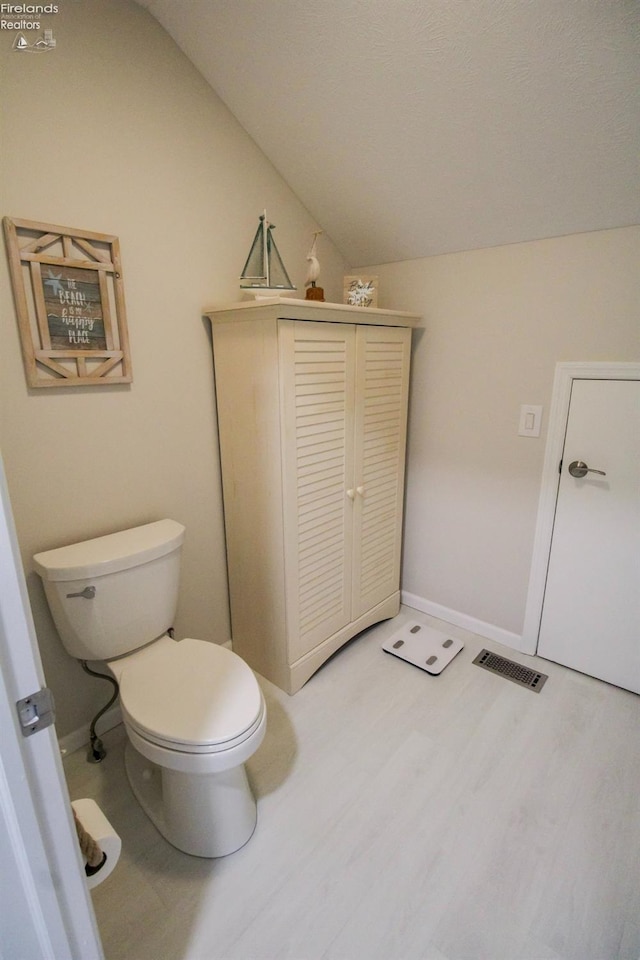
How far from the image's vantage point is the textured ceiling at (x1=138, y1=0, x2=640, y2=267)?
119 cm

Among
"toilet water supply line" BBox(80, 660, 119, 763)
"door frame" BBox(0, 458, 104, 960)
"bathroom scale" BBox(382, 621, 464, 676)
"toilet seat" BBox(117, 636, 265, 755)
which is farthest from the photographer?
"bathroom scale" BBox(382, 621, 464, 676)

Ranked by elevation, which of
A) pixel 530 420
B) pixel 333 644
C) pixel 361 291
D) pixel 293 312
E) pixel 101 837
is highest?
pixel 361 291

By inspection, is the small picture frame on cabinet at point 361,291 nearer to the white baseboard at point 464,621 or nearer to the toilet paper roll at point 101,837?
the white baseboard at point 464,621

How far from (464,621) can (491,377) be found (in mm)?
1196

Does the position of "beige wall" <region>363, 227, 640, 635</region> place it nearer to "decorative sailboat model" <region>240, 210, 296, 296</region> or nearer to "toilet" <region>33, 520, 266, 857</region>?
"decorative sailboat model" <region>240, 210, 296, 296</region>

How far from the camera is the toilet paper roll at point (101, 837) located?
809 millimetres

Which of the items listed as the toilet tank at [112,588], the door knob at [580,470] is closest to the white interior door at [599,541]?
the door knob at [580,470]

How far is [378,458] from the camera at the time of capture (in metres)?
2.04

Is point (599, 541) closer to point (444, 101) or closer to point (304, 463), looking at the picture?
point (304, 463)

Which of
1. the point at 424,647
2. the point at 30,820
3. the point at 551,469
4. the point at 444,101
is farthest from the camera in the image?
the point at 424,647

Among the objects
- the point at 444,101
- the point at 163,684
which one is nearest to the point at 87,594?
the point at 163,684

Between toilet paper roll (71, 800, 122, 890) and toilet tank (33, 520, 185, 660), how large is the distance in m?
0.62

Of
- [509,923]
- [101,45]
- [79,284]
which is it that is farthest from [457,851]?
[101,45]

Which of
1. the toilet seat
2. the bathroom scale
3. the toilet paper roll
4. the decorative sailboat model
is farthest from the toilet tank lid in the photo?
the bathroom scale
